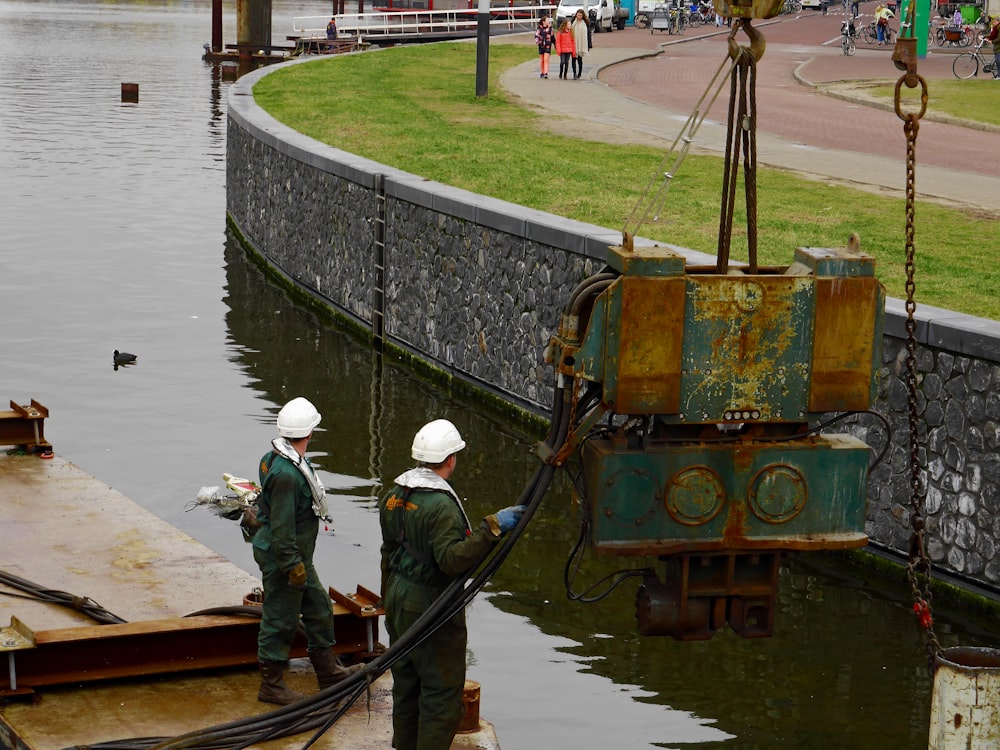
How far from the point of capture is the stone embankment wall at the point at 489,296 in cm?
1103

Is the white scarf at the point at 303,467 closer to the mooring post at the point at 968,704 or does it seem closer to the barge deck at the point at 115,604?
the barge deck at the point at 115,604

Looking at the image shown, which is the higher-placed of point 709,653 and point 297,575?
point 297,575

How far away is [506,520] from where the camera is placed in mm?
6688

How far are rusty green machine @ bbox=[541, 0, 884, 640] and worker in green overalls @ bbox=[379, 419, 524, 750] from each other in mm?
931

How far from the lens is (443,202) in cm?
1692

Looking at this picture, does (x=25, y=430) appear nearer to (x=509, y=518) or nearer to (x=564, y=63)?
(x=509, y=518)

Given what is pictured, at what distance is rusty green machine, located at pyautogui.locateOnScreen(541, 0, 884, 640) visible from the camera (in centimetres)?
601

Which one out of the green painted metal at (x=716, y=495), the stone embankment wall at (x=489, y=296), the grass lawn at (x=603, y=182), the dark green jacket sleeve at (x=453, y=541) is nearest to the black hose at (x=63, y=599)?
the dark green jacket sleeve at (x=453, y=541)

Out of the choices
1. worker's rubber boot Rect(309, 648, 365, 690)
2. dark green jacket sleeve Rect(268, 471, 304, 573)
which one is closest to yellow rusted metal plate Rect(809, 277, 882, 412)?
dark green jacket sleeve Rect(268, 471, 304, 573)

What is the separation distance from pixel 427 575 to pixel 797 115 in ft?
85.8

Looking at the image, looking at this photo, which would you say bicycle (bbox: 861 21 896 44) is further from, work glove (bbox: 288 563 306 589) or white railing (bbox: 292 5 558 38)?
work glove (bbox: 288 563 306 589)

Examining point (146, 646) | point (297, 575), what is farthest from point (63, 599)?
point (297, 575)

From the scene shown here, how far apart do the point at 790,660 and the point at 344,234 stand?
35.0ft

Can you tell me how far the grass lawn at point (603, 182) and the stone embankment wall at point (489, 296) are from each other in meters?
1.41
